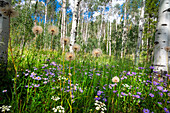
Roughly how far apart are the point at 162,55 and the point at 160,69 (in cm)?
39

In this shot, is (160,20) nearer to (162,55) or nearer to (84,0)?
(162,55)

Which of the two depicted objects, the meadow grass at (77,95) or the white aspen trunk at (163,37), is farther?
the white aspen trunk at (163,37)

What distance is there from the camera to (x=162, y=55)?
8.71 feet

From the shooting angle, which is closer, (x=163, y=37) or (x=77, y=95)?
(x=77, y=95)

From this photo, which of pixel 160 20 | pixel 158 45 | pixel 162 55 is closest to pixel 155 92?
pixel 162 55

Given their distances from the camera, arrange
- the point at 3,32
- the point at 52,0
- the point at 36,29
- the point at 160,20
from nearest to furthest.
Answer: the point at 36,29 → the point at 3,32 → the point at 160,20 → the point at 52,0

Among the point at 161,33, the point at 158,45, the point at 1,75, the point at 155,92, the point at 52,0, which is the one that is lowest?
the point at 155,92

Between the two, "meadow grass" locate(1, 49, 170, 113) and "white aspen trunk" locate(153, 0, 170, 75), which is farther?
"white aspen trunk" locate(153, 0, 170, 75)

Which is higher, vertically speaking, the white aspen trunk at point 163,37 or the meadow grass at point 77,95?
the white aspen trunk at point 163,37

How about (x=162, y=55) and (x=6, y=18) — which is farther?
(x=162, y=55)

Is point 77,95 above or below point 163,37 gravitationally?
below

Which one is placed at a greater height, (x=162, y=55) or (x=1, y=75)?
(x=162, y=55)

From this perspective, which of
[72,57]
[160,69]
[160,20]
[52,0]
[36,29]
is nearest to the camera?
[72,57]

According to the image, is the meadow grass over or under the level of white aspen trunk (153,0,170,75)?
under
